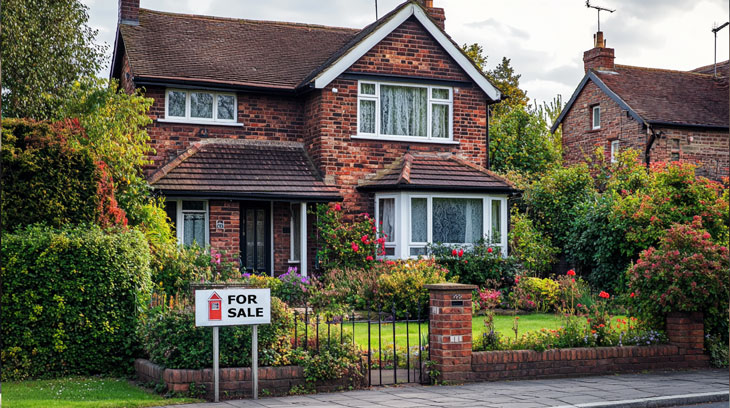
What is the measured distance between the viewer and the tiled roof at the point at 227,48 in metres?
20.2

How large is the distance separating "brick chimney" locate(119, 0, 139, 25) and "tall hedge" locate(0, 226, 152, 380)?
39.6ft

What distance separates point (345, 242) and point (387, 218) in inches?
53.3

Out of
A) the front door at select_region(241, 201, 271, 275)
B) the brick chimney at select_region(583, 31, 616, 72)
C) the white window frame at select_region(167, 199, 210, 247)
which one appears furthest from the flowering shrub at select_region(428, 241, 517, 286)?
the brick chimney at select_region(583, 31, 616, 72)

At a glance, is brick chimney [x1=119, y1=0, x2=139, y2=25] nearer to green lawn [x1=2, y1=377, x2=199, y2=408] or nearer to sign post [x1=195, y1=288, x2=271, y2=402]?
green lawn [x1=2, y1=377, x2=199, y2=408]

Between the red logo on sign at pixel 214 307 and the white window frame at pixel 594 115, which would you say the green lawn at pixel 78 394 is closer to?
the red logo on sign at pixel 214 307

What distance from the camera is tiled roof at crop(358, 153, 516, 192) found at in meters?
19.7

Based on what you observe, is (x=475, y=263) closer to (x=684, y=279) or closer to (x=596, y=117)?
(x=684, y=279)

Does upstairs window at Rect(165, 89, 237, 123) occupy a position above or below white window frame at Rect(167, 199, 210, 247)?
above

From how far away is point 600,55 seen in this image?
3152 centimetres

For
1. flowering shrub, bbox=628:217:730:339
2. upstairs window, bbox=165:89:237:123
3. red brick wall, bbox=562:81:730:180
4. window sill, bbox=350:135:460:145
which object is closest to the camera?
flowering shrub, bbox=628:217:730:339

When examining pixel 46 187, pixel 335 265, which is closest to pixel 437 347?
pixel 46 187

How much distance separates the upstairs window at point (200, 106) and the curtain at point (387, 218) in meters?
4.38

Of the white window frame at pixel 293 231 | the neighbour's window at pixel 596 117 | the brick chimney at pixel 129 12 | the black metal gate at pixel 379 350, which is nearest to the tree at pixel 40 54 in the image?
the brick chimney at pixel 129 12

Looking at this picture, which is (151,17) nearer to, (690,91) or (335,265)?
(335,265)
